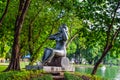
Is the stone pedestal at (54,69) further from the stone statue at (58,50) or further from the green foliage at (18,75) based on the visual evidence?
the green foliage at (18,75)

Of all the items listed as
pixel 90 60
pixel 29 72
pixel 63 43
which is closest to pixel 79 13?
pixel 63 43

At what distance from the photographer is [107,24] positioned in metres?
20.7

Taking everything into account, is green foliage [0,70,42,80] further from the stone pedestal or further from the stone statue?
the stone statue

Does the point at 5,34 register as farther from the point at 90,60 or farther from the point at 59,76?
the point at 90,60

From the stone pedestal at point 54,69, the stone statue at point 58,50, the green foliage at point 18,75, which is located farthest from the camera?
the stone statue at point 58,50

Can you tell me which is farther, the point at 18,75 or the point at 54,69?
the point at 54,69

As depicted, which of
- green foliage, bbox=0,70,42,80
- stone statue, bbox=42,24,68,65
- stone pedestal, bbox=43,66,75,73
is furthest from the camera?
stone statue, bbox=42,24,68,65

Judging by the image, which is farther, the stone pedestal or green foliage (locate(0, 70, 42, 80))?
the stone pedestal

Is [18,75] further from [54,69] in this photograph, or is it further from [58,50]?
[58,50]

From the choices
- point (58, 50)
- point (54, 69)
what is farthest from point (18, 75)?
point (58, 50)

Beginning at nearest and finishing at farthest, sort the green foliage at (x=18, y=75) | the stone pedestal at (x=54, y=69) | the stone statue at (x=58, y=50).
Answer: the green foliage at (x=18, y=75) → the stone pedestal at (x=54, y=69) → the stone statue at (x=58, y=50)

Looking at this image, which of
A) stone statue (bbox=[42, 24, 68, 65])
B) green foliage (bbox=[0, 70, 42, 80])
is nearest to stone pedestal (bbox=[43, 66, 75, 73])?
stone statue (bbox=[42, 24, 68, 65])

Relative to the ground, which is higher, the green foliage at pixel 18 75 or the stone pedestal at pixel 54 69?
the stone pedestal at pixel 54 69

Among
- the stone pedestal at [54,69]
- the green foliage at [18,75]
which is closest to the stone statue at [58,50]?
the stone pedestal at [54,69]
